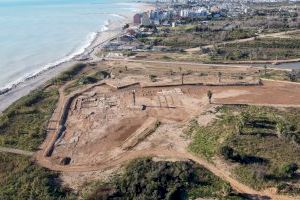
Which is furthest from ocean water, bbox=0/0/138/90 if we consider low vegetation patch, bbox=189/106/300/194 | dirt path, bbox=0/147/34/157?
low vegetation patch, bbox=189/106/300/194

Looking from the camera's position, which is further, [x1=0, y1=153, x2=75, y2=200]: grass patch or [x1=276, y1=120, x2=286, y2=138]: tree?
[x1=276, y1=120, x2=286, y2=138]: tree

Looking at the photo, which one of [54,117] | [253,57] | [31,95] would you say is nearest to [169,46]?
[253,57]

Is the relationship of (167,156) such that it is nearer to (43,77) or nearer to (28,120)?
(28,120)

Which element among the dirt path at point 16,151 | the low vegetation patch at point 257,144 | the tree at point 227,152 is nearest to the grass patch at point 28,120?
the dirt path at point 16,151

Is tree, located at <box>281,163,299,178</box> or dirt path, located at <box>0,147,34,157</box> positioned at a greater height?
tree, located at <box>281,163,299,178</box>

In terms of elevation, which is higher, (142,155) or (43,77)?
(142,155)

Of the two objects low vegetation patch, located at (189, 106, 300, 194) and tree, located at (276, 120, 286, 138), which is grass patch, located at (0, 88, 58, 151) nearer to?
low vegetation patch, located at (189, 106, 300, 194)

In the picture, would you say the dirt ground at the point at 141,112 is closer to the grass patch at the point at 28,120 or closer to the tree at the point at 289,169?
the grass patch at the point at 28,120

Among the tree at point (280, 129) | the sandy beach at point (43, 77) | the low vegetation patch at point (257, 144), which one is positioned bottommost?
the sandy beach at point (43, 77)

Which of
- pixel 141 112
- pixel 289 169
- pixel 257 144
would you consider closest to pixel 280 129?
pixel 257 144

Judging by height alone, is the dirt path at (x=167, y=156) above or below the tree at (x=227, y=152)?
below

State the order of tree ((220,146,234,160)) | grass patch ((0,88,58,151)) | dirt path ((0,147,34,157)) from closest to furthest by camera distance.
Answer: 1. tree ((220,146,234,160))
2. dirt path ((0,147,34,157))
3. grass patch ((0,88,58,151))

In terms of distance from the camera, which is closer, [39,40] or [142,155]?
[142,155]
